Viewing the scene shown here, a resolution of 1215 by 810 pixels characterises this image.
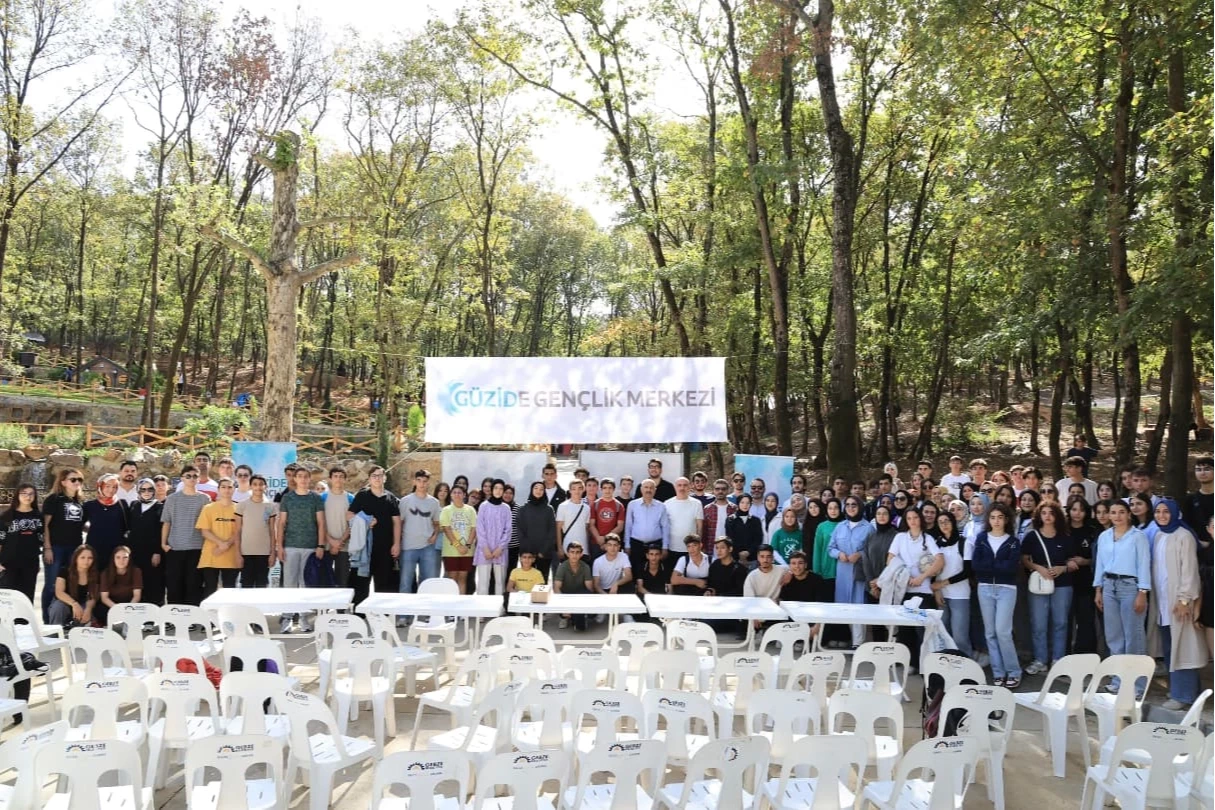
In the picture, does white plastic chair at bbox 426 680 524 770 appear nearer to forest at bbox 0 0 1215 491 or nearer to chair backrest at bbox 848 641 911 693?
chair backrest at bbox 848 641 911 693

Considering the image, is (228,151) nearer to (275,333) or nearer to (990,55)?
(275,333)

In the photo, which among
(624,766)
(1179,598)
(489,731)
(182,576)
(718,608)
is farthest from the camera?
(182,576)

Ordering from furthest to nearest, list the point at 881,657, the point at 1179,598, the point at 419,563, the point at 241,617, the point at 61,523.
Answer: the point at 419,563, the point at 61,523, the point at 1179,598, the point at 241,617, the point at 881,657

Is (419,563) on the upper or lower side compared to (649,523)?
lower

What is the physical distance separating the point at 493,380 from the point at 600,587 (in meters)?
3.02

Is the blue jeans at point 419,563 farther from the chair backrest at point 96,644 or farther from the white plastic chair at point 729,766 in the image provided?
the white plastic chair at point 729,766

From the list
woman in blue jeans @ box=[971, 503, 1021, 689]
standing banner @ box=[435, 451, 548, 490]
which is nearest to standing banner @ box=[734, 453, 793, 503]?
standing banner @ box=[435, 451, 548, 490]

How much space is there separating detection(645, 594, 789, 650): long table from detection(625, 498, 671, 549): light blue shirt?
4.66ft

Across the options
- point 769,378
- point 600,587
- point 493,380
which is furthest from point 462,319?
point 600,587

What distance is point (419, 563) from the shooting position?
8375 mm

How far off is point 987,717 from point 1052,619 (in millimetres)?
3455

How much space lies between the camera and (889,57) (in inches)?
699

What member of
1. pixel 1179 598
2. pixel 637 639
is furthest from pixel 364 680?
pixel 1179 598

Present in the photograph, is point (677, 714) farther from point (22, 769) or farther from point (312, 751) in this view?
point (22, 769)
